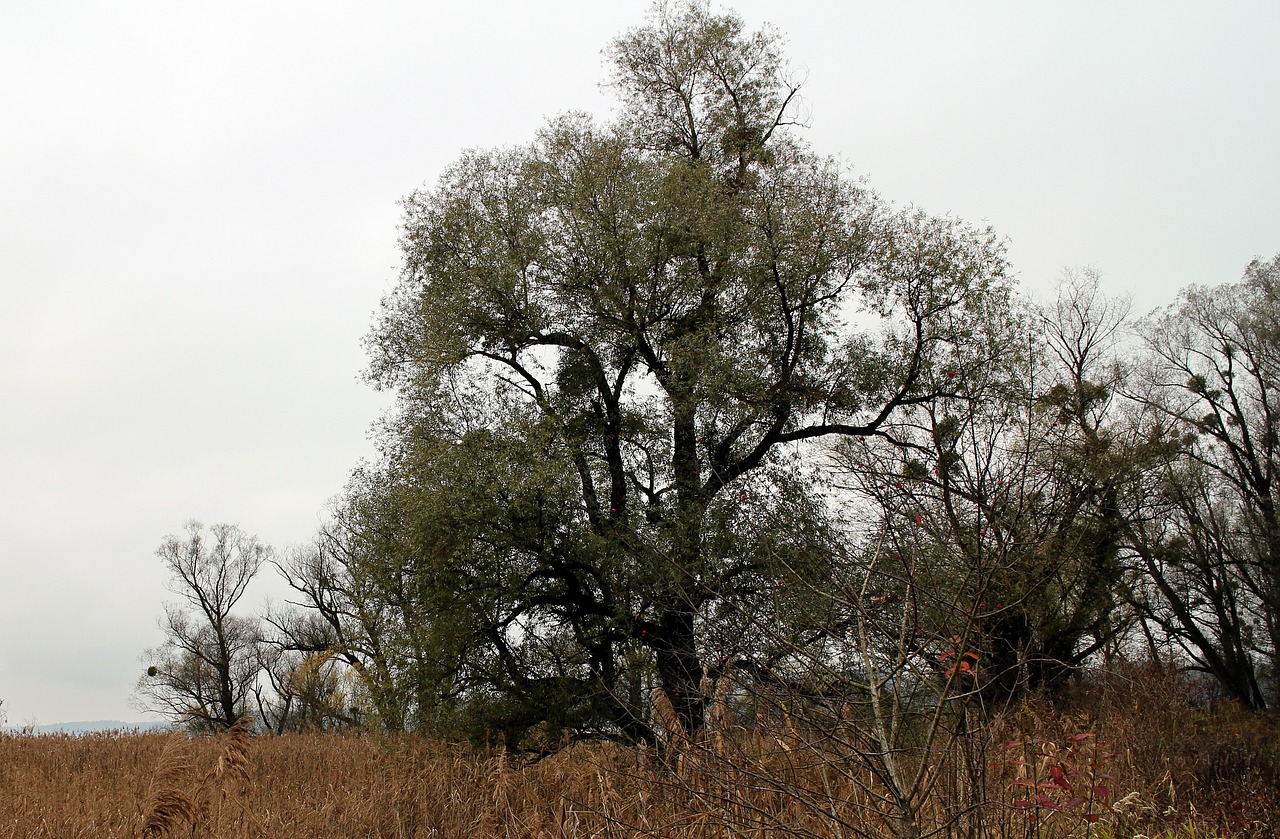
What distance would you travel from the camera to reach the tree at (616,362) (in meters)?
13.0

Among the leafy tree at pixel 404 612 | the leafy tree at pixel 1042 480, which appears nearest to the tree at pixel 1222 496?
the leafy tree at pixel 1042 480

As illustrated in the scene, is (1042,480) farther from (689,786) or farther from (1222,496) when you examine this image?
(1222,496)

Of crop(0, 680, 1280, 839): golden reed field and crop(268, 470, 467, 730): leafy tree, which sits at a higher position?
crop(268, 470, 467, 730): leafy tree

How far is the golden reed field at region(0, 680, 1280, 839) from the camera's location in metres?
4.45

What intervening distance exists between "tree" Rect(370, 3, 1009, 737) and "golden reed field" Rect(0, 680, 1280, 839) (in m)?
2.53

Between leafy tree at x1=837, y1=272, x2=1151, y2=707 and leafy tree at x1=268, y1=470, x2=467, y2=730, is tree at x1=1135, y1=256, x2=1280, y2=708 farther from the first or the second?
leafy tree at x1=268, y1=470, x2=467, y2=730

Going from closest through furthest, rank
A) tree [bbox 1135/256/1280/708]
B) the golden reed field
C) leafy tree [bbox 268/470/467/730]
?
the golden reed field → leafy tree [bbox 268/470/467/730] → tree [bbox 1135/256/1280/708]

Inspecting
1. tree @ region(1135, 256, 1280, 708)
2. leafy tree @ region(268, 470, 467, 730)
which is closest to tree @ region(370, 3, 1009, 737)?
leafy tree @ region(268, 470, 467, 730)

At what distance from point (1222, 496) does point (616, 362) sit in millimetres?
21763

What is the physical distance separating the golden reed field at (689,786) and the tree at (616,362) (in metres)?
2.53

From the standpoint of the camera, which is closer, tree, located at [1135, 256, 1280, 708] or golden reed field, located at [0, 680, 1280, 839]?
golden reed field, located at [0, 680, 1280, 839]

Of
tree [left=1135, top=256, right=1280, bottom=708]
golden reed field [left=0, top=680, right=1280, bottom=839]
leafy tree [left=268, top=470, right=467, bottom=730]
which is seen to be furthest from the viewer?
tree [left=1135, top=256, right=1280, bottom=708]

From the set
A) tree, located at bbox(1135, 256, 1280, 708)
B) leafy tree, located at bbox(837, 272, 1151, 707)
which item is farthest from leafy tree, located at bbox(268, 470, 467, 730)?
tree, located at bbox(1135, 256, 1280, 708)

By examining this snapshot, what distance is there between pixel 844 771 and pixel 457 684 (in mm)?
10032
